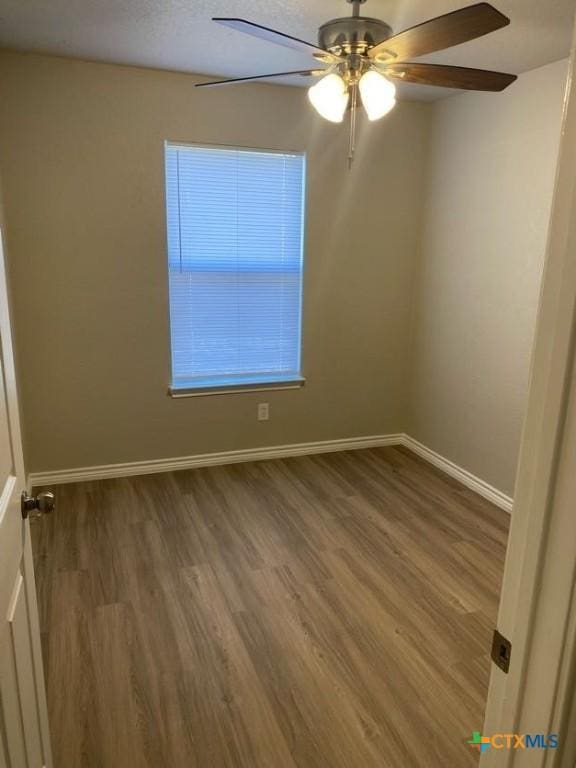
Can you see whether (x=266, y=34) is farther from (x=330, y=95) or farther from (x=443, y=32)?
(x=443, y=32)

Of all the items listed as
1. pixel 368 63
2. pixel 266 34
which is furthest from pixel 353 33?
pixel 266 34

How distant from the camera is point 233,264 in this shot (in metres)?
3.49

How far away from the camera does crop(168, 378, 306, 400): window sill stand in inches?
139

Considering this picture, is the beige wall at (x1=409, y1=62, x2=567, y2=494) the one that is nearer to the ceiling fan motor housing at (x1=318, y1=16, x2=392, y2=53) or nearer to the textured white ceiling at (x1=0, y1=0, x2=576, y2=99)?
the textured white ceiling at (x1=0, y1=0, x2=576, y2=99)

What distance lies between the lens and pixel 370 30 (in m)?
1.82

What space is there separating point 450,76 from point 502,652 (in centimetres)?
195

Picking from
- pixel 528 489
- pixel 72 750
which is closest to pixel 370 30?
pixel 528 489

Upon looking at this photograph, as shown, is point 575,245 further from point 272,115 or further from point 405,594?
point 272,115

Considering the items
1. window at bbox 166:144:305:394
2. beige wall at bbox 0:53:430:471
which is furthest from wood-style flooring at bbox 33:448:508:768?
window at bbox 166:144:305:394

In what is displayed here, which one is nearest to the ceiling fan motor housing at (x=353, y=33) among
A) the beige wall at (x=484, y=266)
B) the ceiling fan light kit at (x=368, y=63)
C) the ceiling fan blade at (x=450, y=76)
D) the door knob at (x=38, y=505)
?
the ceiling fan light kit at (x=368, y=63)

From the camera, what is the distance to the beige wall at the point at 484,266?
9.40 ft

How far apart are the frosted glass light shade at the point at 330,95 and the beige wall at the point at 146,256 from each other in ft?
5.00

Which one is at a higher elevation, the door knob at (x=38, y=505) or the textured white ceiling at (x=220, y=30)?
the textured white ceiling at (x=220, y=30)

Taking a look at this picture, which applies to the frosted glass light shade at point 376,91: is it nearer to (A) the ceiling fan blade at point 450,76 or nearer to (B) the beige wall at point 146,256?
(A) the ceiling fan blade at point 450,76
